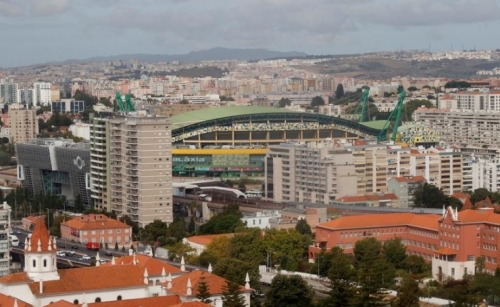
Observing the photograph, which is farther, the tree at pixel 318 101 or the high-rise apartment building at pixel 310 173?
the tree at pixel 318 101

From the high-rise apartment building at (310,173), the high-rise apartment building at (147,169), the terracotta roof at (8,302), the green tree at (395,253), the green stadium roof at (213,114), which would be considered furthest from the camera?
the green stadium roof at (213,114)

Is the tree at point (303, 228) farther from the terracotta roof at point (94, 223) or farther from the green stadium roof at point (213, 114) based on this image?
the green stadium roof at point (213, 114)

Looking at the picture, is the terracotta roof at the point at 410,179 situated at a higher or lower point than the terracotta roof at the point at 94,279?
lower

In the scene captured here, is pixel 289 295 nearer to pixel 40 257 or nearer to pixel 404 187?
pixel 40 257

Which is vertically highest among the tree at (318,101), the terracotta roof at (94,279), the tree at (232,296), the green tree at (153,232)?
the terracotta roof at (94,279)

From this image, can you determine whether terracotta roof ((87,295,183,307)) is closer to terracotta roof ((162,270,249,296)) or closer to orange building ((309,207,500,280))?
terracotta roof ((162,270,249,296))

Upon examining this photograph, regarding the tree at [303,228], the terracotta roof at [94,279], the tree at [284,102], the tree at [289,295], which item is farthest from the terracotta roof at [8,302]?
the tree at [284,102]

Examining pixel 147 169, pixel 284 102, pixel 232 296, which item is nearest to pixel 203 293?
pixel 232 296
